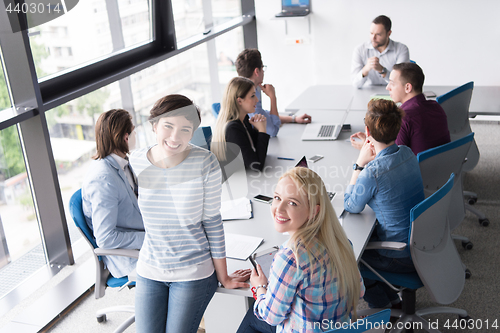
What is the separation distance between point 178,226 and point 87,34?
248cm

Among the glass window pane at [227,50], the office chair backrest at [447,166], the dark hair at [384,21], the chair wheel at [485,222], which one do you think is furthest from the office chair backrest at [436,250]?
the glass window pane at [227,50]

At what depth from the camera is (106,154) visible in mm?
2359

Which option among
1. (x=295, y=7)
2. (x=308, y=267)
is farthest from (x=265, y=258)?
(x=295, y=7)

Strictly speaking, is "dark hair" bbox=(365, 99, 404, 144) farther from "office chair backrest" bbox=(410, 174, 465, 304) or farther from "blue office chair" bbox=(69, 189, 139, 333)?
"blue office chair" bbox=(69, 189, 139, 333)

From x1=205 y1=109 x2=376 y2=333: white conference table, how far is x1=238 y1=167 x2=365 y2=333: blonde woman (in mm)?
337

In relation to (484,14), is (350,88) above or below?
below

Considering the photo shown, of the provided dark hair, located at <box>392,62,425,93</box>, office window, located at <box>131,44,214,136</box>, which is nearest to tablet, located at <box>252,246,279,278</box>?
dark hair, located at <box>392,62,425,93</box>

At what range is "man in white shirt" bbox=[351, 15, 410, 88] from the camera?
471cm

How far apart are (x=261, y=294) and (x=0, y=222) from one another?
218 centimetres

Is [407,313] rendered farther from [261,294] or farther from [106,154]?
[106,154]

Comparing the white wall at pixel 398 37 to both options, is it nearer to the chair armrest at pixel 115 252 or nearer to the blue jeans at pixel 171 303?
the chair armrest at pixel 115 252

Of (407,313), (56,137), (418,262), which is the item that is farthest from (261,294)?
(56,137)

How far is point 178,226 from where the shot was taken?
75.0 inches

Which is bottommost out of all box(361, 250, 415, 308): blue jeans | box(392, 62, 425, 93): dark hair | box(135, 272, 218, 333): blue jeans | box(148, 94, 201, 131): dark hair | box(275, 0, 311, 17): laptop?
box(361, 250, 415, 308): blue jeans
